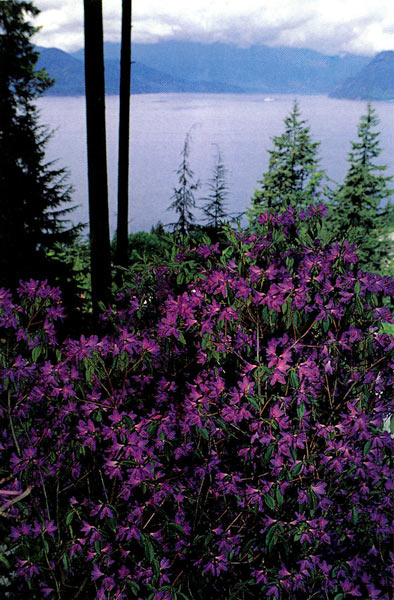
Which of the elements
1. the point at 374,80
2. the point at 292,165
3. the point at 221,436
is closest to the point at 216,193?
the point at 292,165

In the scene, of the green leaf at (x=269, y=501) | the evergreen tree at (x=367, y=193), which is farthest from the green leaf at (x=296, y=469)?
the evergreen tree at (x=367, y=193)

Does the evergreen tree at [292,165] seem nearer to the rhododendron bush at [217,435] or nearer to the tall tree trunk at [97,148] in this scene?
the tall tree trunk at [97,148]

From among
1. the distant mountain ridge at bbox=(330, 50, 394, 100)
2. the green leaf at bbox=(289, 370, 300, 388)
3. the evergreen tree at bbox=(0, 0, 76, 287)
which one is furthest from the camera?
the distant mountain ridge at bbox=(330, 50, 394, 100)

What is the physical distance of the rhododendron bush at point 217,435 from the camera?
2.54 m

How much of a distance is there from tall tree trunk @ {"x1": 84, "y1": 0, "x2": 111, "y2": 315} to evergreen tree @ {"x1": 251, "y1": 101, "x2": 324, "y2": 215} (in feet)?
24.6

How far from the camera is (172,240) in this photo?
10.6ft

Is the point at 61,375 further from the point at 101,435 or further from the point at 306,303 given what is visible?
the point at 306,303

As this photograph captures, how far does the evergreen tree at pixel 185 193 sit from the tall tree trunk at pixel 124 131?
1.01 meters

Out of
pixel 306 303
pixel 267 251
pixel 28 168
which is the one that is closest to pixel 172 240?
pixel 267 251

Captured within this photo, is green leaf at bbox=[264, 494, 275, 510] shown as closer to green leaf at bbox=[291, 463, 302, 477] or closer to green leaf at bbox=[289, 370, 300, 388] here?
green leaf at bbox=[291, 463, 302, 477]

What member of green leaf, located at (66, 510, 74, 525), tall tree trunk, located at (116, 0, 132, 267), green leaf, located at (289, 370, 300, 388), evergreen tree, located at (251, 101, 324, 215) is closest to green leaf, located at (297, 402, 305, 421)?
green leaf, located at (289, 370, 300, 388)

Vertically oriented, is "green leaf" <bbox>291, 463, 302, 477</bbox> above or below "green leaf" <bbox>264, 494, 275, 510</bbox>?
above

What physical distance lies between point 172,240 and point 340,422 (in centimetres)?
142

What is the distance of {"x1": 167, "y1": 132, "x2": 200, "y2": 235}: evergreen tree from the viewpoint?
9.30 m
